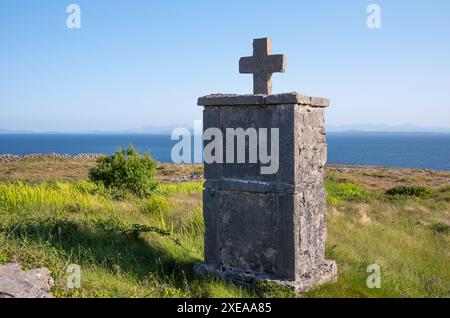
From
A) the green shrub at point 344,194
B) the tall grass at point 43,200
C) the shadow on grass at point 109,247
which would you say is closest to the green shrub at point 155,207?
the tall grass at point 43,200

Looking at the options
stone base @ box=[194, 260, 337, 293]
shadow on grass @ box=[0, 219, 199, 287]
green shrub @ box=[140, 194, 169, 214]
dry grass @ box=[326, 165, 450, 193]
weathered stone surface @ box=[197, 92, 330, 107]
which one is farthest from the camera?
dry grass @ box=[326, 165, 450, 193]

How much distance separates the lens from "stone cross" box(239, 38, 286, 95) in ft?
20.8

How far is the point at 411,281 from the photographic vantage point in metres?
6.52

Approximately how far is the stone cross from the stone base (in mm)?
2489

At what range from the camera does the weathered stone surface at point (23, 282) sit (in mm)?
4523

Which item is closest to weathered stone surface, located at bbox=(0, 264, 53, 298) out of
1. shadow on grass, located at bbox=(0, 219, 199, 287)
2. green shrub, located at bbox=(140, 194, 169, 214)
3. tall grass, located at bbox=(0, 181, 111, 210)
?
shadow on grass, located at bbox=(0, 219, 199, 287)

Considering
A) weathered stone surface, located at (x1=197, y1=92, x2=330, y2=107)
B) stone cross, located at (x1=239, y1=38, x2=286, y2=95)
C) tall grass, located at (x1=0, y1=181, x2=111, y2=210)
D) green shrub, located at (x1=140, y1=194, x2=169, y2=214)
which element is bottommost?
green shrub, located at (x1=140, y1=194, x2=169, y2=214)

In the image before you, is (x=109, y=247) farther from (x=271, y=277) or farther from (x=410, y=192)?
(x=410, y=192)

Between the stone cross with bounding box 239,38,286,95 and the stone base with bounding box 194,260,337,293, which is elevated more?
the stone cross with bounding box 239,38,286,95

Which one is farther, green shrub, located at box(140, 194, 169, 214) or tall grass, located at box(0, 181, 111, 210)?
green shrub, located at box(140, 194, 169, 214)

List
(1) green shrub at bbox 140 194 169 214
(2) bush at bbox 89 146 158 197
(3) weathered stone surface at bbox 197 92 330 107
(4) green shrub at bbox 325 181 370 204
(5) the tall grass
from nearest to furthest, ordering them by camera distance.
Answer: (3) weathered stone surface at bbox 197 92 330 107, (5) the tall grass, (1) green shrub at bbox 140 194 169 214, (2) bush at bbox 89 146 158 197, (4) green shrub at bbox 325 181 370 204

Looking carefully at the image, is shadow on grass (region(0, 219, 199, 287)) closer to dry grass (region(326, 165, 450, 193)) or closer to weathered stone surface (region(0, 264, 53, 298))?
weathered stone surface (region(0, 264, 53, 298))

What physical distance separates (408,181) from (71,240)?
95.3 ft
